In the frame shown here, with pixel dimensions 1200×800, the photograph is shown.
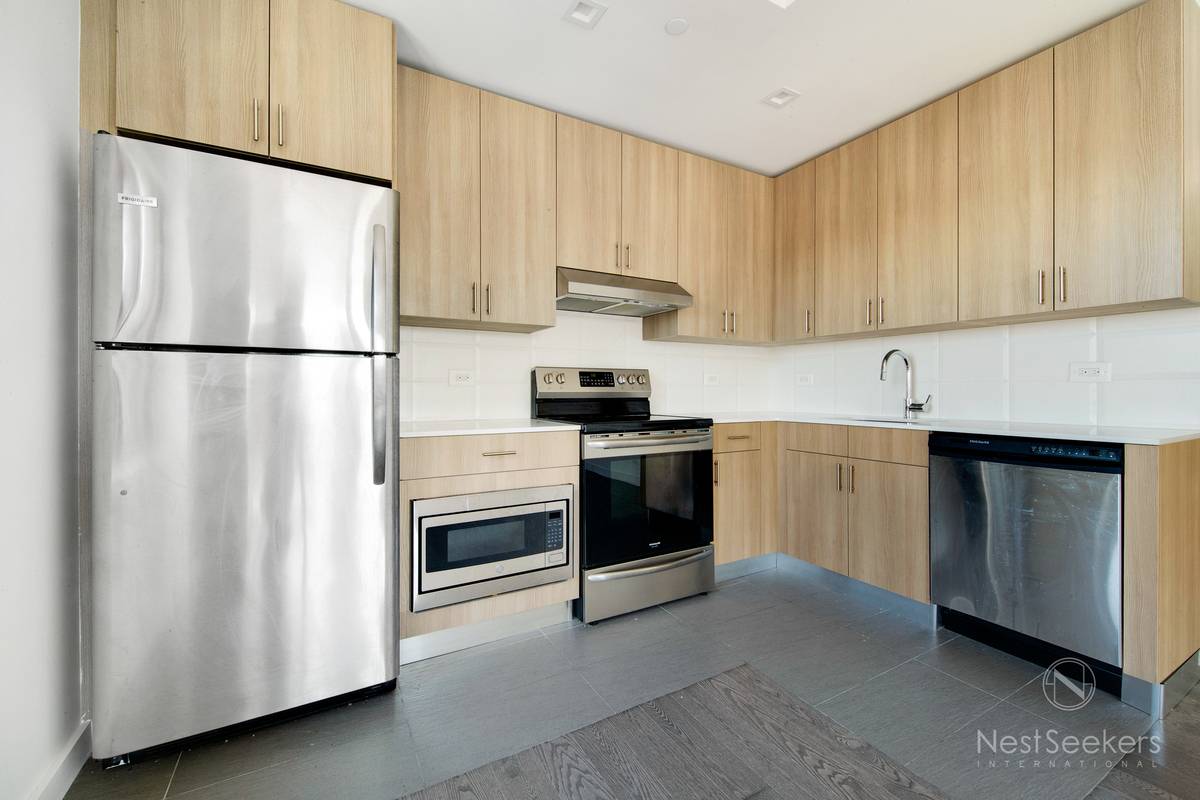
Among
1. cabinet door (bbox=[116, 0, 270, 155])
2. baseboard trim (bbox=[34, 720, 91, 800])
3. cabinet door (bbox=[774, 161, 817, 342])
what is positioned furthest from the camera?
cabinet door (bbox=[774, 161, 817, 342])

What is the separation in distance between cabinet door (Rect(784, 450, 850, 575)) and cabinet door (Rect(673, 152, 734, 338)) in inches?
37.0

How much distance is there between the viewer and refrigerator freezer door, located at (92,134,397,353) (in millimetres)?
1390

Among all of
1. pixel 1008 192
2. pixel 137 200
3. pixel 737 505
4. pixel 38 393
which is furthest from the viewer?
pixel 737 505

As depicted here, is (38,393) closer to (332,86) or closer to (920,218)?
(332,86)

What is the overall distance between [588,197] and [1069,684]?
2.87 m

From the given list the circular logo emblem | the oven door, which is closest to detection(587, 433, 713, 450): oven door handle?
the oven door

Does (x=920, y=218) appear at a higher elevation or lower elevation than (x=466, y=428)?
higher

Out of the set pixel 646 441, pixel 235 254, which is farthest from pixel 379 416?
pixel 646 441

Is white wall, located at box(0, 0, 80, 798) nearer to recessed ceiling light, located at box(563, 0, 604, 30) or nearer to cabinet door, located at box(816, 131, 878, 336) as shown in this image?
recessed ceiling light, located at box(563, 0, 604, 30)

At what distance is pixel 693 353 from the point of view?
11.3 feet

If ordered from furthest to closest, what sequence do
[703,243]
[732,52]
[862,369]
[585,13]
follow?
[862,369], [703,243], [732,52], [585,13]

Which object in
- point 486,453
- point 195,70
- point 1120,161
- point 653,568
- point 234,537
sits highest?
point 195,70

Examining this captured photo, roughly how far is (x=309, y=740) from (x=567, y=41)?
2.67 m

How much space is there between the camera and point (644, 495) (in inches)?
99.4
